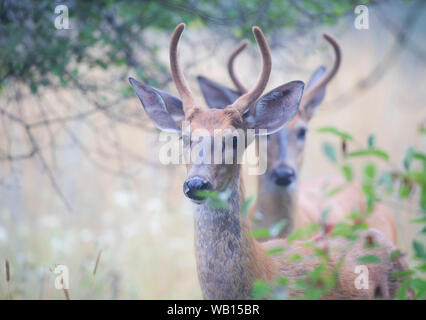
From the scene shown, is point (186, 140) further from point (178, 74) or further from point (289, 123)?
point (289, 123)

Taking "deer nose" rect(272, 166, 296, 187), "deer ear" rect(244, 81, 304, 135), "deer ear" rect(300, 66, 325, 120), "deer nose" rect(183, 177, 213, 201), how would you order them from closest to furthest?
"deer nose" rect(183, 177, 213, 201) < "deer ear" rect(244, 81, 304, 135) < "deer nose" rect(272, 166, 296, 187) < "deer ear" rect(300, 66, 325, 120)

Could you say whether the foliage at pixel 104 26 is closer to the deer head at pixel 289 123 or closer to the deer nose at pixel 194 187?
the deer head at pixel 289 123

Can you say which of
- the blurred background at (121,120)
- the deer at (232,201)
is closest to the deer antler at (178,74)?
the deer at (232,201)

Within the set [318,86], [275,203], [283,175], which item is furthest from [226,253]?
[318,86]

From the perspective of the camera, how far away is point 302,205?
566 centimetres

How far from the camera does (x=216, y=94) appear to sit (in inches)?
186

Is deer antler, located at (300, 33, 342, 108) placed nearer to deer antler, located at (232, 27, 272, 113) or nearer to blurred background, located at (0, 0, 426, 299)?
blurred background, located at (0, 0, 426, 299)

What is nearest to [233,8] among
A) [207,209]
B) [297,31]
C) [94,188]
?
[297,31]

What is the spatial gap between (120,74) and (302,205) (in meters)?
2.13

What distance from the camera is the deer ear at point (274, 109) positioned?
3324 millimetres

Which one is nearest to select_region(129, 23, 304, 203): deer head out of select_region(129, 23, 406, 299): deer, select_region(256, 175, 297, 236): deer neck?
select_region(129, 23, 406, 299): deer

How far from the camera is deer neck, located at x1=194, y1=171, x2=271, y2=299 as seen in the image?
3.13 m

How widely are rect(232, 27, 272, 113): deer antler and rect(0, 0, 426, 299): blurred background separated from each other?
1011 millimetres

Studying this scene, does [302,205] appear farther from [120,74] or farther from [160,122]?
[160,122]
